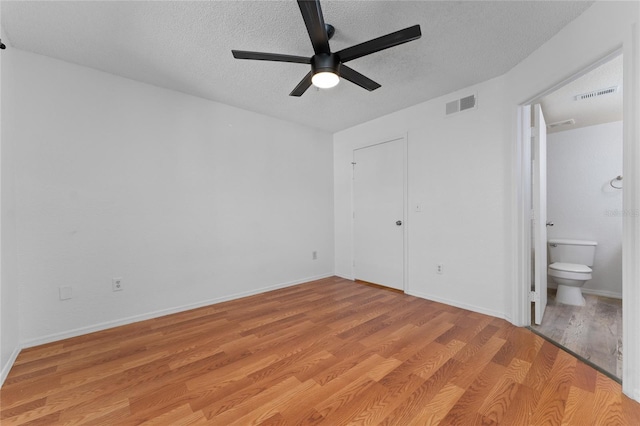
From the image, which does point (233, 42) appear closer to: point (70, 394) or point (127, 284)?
point (127, 284)

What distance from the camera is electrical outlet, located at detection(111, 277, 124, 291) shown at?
2.62 metres

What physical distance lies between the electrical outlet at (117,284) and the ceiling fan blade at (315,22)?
2.82 m

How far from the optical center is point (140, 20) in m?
1.90

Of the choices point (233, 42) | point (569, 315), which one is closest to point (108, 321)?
point (233, 42)

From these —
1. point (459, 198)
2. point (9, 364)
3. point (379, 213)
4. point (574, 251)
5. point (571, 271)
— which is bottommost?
point (9, 364)

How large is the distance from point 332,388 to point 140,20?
2858 mm

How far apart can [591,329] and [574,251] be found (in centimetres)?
139

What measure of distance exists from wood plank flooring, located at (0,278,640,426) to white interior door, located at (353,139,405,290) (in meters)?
1.17

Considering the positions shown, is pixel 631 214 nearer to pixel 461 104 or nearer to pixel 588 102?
pixel 461 104

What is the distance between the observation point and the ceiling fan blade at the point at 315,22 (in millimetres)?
1389

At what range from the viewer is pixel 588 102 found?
304 centimetres

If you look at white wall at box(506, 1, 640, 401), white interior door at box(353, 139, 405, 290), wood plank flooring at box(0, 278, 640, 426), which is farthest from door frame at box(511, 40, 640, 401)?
white interior door at box(353, 139, 405, 290)

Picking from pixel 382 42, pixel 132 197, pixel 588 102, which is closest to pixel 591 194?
pixel 588 102

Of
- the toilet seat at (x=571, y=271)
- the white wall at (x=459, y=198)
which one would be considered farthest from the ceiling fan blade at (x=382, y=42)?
the toilet seat at (x=571, y=271)
